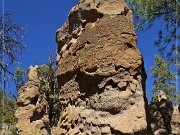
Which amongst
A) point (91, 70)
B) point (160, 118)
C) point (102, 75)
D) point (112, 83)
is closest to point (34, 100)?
point (160, 118)

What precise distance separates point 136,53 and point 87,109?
1607 mm

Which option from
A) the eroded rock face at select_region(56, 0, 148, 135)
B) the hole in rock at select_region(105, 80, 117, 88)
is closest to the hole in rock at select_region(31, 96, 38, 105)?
the eroded rock face at select_region(56, 0, 148, 135)

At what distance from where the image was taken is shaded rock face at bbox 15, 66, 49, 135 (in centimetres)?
2164

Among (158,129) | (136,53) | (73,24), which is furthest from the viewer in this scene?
(158,129)

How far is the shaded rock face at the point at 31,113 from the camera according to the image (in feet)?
71.0

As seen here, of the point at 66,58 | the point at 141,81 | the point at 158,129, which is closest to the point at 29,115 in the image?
the point at 158,129

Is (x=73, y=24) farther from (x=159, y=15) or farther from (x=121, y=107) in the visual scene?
(x=159, y=15)

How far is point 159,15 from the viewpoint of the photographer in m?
18.5

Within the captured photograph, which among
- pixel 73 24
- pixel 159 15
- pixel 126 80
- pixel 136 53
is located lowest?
pixel 126 80

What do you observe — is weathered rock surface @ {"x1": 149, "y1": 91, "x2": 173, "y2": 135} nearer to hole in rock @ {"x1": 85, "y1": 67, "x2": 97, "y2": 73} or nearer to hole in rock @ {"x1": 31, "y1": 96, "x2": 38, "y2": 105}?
hole in rock @ {"x1": 31, "y1": 96, "x2": 38, "y2": 105}

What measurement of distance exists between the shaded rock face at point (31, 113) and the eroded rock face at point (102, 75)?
12.0 metres

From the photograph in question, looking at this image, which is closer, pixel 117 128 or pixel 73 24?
pixel 117 128

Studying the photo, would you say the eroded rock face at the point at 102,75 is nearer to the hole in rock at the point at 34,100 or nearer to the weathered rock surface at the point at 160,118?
the weathered rock surface at the point at 160,118

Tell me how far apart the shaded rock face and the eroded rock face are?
39.2 feet
